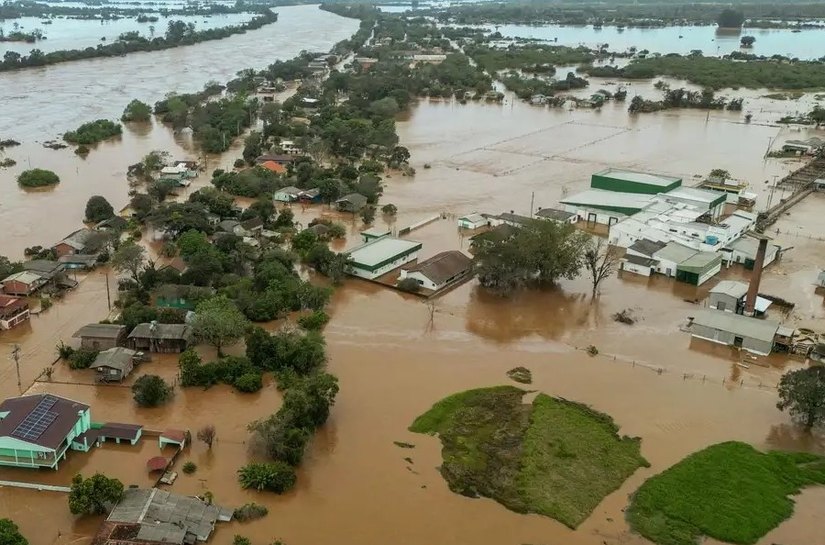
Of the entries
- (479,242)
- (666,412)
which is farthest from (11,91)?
(666,412)

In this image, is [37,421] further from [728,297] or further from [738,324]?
[728,297]

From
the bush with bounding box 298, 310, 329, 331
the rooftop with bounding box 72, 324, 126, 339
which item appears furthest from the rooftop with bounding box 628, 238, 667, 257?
the rooftop with bounding box 72, 324, 126, 339

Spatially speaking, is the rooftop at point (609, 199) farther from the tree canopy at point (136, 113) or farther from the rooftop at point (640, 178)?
the tree canopy at point (136, 113)

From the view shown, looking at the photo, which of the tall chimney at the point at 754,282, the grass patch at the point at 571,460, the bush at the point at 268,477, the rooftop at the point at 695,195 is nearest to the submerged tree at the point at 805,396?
the grass patch at the point at 571,460

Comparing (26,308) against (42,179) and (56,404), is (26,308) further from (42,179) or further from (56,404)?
(42,179)

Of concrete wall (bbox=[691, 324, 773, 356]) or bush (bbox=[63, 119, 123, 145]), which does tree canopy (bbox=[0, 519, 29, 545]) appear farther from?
bush (bbox=[63, 119, 123, 145])

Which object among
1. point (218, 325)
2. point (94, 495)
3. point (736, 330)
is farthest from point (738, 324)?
point (94, 495)

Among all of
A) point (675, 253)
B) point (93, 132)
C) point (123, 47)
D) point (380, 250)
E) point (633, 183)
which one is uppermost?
point (123, 47)
